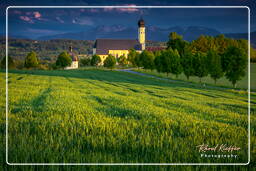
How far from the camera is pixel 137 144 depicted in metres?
3.42

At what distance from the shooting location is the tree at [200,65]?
37031 mm

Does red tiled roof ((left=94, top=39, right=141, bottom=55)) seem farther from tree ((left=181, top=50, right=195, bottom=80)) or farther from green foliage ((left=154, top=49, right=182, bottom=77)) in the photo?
green foliage ((left=154, top=49, right=182, bottom=77))

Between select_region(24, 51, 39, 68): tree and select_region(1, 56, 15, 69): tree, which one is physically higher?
select_region(24, 51, 39, 68): tree

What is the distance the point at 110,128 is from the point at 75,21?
249 cm

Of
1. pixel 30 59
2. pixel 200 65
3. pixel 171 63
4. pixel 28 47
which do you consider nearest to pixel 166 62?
pixel 171 63

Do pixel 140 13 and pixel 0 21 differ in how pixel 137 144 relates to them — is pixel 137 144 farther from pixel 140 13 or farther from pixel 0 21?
pixel 0 21

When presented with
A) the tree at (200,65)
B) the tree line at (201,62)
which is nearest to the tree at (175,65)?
the tree line at (201,62)

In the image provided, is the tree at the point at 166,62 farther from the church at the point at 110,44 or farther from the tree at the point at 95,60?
the tree at the point at 95,60

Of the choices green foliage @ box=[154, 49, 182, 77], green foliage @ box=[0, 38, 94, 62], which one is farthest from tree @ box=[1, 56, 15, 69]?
green foliage @ box=[154, 49, 182, 77]

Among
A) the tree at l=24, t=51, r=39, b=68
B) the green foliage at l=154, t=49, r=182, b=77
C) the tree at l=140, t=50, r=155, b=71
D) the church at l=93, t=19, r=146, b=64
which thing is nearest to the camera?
the tree at l=24, t=51, r=39, b=68

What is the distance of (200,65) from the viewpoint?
38.5 m

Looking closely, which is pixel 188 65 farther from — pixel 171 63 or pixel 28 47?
pixel 28 47

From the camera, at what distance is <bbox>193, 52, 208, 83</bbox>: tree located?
37031mm
